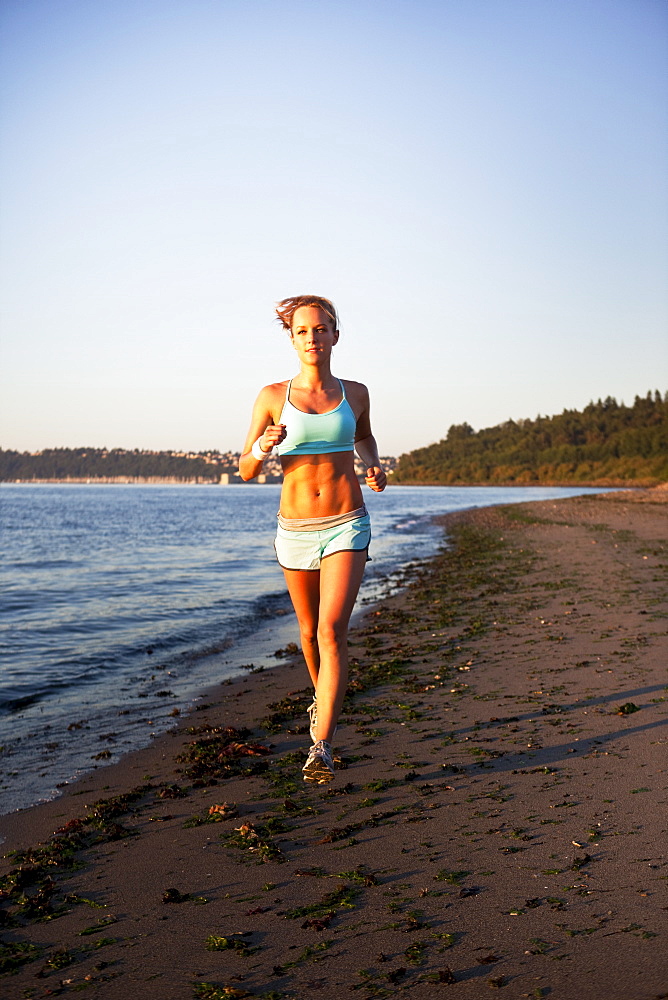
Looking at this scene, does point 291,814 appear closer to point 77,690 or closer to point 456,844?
point 456,844

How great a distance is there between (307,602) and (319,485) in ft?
2.69

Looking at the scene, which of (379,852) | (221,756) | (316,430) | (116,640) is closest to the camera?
(379,852)

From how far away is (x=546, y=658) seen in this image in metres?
7.90

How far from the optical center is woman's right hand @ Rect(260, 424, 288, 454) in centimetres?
459

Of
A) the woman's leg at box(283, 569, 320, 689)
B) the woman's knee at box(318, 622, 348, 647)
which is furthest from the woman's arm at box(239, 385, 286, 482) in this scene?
the woman's knee at box(318, 622, 348, 647)

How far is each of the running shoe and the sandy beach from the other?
13 centimetres

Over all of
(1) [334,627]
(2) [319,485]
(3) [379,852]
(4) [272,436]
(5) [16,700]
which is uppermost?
(4) [272,436]

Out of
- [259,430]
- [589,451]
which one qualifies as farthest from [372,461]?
[589,451]

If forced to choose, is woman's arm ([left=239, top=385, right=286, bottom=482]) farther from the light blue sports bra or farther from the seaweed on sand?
the seaweed on sand

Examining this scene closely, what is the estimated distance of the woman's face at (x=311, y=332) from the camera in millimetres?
4777

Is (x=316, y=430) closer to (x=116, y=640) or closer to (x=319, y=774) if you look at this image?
(x=319, y=774)

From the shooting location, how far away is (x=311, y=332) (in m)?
4.77

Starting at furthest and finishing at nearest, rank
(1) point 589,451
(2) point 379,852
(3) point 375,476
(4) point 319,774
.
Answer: (1) point 589,451
(3) point 375,476
(4) point 319,774
(2) point 379,852

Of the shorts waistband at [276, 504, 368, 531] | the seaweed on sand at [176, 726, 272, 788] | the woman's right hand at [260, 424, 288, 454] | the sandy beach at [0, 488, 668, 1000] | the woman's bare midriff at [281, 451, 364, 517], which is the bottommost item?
the seaweed on sand at [176, 726, 272, 788]
